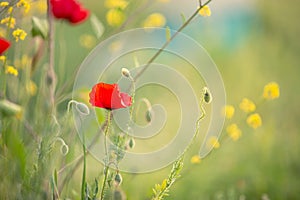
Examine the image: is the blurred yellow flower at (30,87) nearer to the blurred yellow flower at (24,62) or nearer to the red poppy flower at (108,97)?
the blurred yellow flower at (24,62)

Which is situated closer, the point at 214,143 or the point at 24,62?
the point at 214,143

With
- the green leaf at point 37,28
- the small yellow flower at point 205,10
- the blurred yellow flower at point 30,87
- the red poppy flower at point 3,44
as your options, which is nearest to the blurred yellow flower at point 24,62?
the blurred yellow flower at point 30,87

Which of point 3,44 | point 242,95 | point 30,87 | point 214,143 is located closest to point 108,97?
point 3,44

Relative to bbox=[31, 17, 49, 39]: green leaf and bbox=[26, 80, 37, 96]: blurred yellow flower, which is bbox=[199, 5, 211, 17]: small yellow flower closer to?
bbox=[31, 17, 49, 39]: green leaf

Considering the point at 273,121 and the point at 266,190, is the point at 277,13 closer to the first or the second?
the point at 273,121

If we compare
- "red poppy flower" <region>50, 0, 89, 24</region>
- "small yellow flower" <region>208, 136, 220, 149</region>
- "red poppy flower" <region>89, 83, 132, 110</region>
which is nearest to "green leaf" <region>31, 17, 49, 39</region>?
"red poppy flower" <region>50, 0, 89, 24</region>

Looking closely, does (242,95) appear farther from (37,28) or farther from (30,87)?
(37,28)
